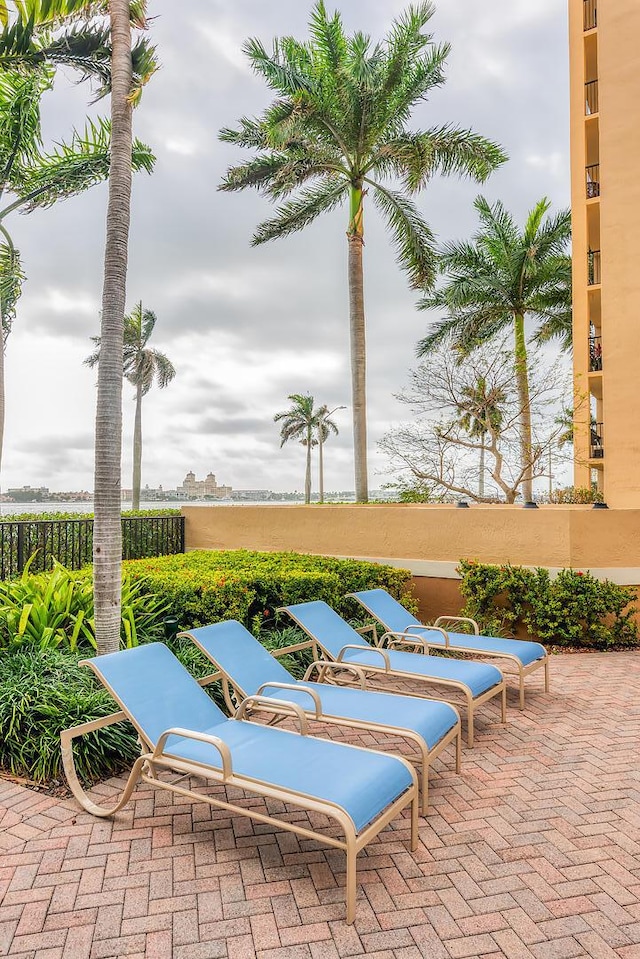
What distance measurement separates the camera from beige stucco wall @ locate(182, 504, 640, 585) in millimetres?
7941

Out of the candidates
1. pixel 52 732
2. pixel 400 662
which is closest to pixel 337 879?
pixel 52 732

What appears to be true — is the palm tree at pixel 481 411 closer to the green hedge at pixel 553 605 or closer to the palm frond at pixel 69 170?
the green hedge at pixel 553 605

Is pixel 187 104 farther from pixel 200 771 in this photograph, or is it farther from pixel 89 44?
pixel 200 771

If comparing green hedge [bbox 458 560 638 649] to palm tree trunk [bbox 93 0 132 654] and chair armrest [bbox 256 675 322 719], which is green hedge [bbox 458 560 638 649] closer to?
chair armrest [bbox 256 675 322 719]

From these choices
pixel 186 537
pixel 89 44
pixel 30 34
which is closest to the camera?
pixel 89 44

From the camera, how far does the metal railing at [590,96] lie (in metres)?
16.4

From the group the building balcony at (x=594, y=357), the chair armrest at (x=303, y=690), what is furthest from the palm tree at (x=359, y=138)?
the chair armrest at (x=303, y=690)

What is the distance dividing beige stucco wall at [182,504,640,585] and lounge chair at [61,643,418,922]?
17.2ft

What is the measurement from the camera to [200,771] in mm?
3104

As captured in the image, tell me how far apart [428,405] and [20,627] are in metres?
9.68

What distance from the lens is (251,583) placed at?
6391mm

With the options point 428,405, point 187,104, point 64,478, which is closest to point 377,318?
point 428,405

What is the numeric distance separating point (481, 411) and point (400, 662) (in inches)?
331

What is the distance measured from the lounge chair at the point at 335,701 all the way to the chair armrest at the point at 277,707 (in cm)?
14
